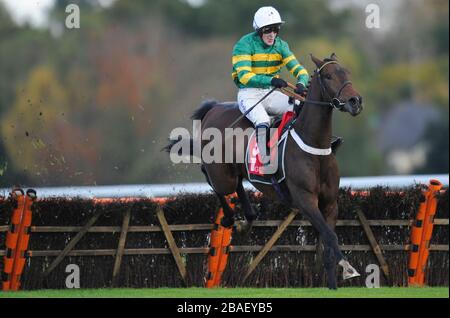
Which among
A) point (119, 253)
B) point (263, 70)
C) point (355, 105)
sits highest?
point (263, 70)

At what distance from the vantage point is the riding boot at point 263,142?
10.8 metres

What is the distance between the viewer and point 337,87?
33.1 feet

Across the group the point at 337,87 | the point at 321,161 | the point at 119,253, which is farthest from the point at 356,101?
the point at 119,253

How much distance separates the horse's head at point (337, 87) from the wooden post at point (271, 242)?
2.44 m

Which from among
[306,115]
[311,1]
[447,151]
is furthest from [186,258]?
A: [311,1]

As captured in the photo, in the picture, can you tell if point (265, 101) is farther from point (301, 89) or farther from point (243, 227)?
point (243, 227)

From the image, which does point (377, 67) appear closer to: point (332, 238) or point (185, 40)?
point (185, 40)

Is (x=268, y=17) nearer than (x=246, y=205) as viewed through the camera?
Yes

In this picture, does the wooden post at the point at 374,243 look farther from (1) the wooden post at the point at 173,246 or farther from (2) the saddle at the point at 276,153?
(1) the wooden post at the point at 173,246

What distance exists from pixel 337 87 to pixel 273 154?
114 cm

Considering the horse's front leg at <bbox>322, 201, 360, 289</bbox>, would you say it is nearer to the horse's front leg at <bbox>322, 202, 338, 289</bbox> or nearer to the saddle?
the horse's front leg at <bbox>322, 202, 338, 289</bbox>

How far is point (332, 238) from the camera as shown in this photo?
10.0 metres

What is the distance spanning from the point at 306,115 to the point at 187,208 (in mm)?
2538

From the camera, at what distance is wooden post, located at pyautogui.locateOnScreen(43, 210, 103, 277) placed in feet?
39.0
